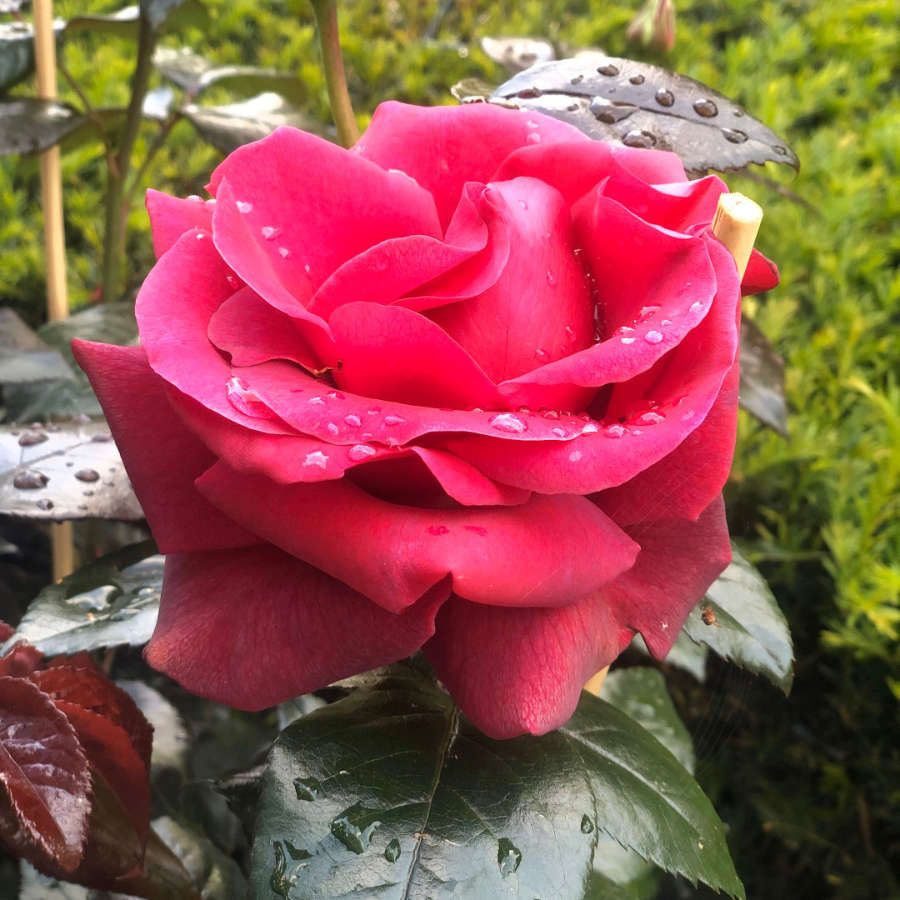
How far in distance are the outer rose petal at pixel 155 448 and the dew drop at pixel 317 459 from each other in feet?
0.32

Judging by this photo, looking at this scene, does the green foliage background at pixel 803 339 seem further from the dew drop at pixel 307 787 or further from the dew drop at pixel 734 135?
the dew drop at pixel 307 787

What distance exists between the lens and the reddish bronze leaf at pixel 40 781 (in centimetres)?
43

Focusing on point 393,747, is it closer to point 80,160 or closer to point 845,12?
point 80,160

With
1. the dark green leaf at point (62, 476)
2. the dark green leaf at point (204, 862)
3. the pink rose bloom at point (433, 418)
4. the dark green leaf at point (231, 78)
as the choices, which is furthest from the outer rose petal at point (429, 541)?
the dark green leaf at point (231, 78)

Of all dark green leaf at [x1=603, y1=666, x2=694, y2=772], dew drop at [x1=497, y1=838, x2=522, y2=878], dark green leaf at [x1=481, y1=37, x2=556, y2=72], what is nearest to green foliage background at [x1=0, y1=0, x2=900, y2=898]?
dark green leaf at [x1=603, y1=666, x2=694, y2=772]

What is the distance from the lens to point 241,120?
1.03 meters

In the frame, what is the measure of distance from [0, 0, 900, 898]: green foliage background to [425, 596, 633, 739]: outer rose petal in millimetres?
497

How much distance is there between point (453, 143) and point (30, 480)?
386mm

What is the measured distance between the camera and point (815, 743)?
1227mm

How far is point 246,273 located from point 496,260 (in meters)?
0.12

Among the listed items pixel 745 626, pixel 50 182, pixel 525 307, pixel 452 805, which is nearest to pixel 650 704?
pixel 745 626

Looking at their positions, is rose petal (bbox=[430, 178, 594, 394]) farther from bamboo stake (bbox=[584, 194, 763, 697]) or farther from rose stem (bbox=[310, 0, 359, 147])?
rose stem (bbox=[310, 0, 359, 147])

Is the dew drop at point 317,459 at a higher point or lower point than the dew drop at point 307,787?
higher

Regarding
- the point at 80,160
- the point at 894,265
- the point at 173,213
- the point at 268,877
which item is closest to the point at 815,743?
the point at 894,265
